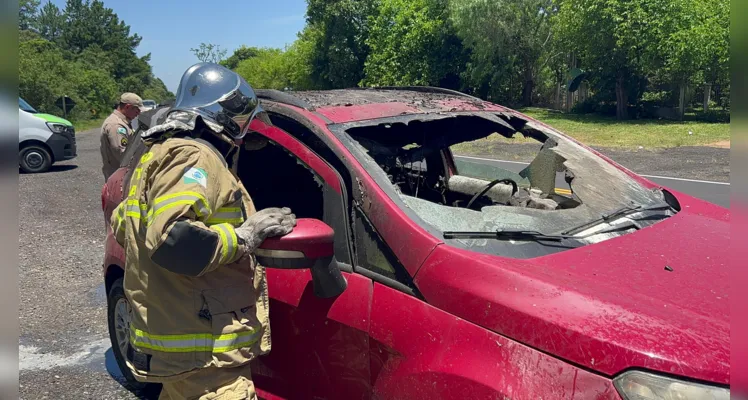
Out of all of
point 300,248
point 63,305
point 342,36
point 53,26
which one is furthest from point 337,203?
point 53,26

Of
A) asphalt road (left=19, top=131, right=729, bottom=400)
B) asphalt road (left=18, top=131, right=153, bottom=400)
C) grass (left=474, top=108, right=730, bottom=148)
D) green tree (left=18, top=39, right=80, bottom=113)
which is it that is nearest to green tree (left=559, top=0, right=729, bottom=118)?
grass (left=474, top=108, right=730, bottom=148)

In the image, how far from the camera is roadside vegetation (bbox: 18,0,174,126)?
3075 cm

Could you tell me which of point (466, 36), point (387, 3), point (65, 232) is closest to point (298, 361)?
point (65, 232)

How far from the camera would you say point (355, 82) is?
38938mm

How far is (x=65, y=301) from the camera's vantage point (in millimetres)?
5160

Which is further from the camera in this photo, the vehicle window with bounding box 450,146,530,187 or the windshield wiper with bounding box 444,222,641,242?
the vehicle window with bounding box 450,146,530,187

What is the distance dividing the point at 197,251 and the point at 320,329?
0.68 metres

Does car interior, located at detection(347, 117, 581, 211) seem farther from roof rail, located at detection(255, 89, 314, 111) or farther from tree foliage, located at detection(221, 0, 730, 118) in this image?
tree foliage, located at detection(221, 0, 730, 118)

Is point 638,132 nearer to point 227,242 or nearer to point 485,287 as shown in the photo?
point 485,287

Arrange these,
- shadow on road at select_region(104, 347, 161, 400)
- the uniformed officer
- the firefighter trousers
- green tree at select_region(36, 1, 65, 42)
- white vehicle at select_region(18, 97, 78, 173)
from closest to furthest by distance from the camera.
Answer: the firefighter trousers, shadow on road at select_region(104, 347, 161, 400), the uniformed officer, white vehicle at select_region(18, 97, 78, 173), green tree at select_region(36, 1, 65, 42)

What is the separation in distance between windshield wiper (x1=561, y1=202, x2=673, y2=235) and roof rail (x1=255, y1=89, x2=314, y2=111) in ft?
4.44

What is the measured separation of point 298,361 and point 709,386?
5.09ft

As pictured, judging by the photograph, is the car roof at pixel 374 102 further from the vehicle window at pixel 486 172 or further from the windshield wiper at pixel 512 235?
the windshield wiper at pixel 512 235

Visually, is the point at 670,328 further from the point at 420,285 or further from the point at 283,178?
the point at 283,178
